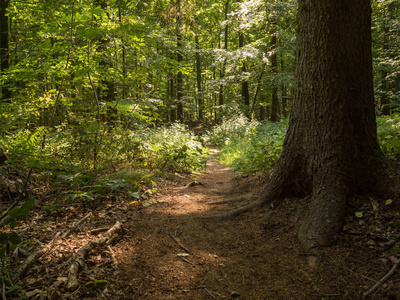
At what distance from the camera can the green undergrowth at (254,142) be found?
16.6ft

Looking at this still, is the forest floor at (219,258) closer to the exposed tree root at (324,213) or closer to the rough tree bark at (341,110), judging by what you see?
the exposed tree root at (324,213)

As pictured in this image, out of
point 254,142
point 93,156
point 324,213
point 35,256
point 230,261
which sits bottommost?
point 230,261

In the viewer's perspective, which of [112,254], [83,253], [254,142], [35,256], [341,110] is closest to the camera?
[35,256]

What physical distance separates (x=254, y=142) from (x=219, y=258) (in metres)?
6.41

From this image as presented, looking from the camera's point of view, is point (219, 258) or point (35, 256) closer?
point (35, 256)

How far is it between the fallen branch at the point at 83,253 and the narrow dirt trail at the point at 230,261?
163 mm

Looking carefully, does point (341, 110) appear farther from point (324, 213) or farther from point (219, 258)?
point (219, 258)

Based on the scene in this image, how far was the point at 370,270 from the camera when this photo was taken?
190 centimetres

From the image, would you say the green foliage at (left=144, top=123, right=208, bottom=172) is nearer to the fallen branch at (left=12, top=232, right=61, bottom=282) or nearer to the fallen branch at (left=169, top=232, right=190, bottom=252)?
the fallen branch at (left=169, top=232, right=190, bottom=252)

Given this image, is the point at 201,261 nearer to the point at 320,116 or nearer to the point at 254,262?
the point at 254,262

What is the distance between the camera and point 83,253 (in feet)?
7.05

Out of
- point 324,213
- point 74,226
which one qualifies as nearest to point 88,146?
point 74,226

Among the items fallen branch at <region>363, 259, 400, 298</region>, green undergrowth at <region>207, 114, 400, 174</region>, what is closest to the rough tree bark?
fallen branch at <region>363, 259, 400, 298</region>

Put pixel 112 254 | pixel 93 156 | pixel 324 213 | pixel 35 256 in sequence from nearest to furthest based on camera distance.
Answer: pixel 35 256, pixel 112 254, pixel 324 213, pixel 93 156
